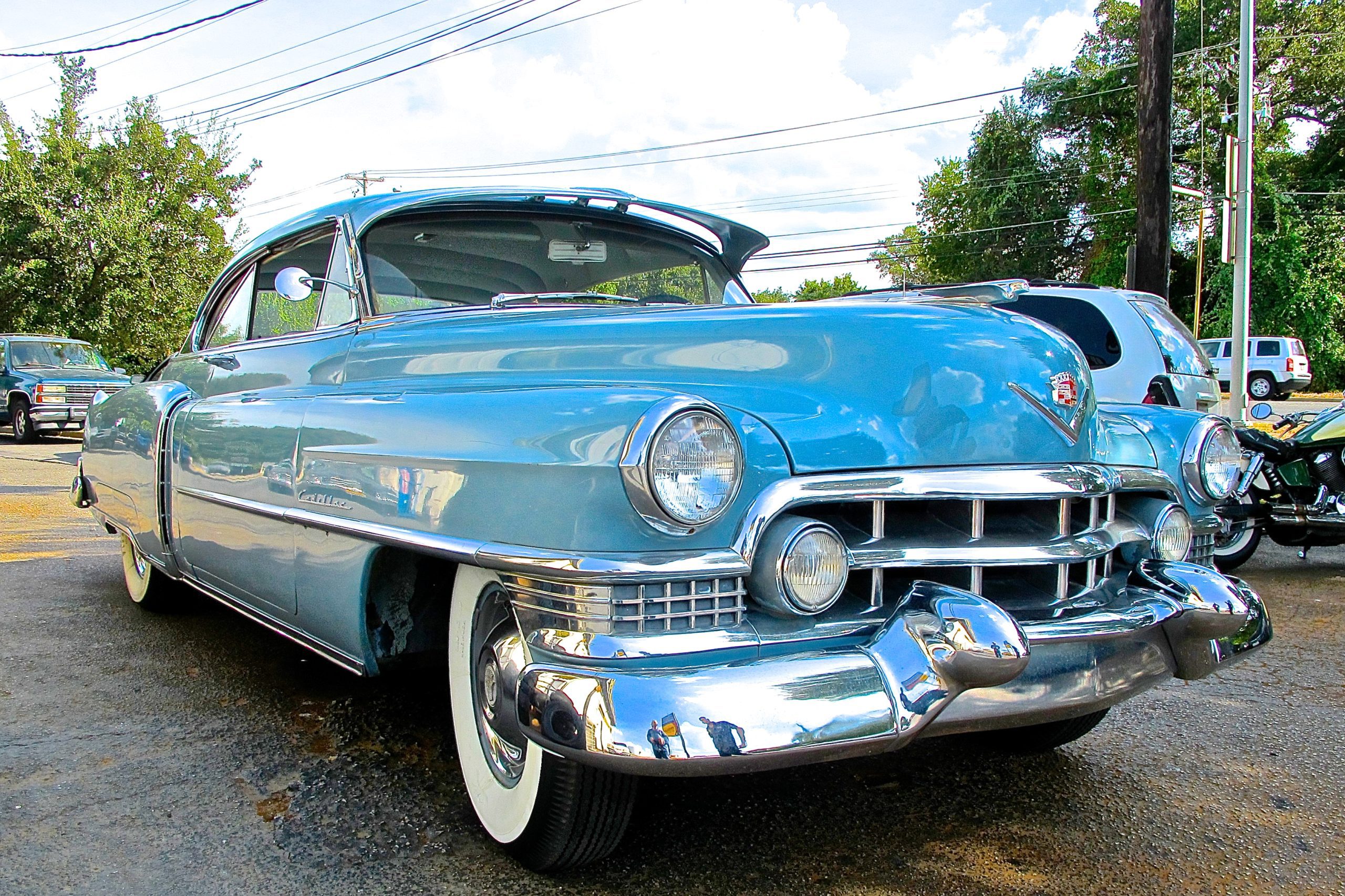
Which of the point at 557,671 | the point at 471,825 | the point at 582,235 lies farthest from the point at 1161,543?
the point at 582,235

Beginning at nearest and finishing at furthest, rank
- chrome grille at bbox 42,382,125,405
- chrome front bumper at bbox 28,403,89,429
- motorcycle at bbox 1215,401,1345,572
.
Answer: motorcycle at bbox 1215,401,1345,572
chrome front bumper at bbox 28,403,89,429
chrome grille at bbox 42,382,125,405

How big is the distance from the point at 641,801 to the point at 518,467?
3.31ft

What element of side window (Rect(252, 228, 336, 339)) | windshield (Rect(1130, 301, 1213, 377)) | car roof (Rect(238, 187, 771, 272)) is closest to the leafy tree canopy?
windshield (Rect(1130, 301, 1213, 377))

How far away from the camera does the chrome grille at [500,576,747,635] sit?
1768mm

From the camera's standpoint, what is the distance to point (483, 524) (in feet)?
6.43

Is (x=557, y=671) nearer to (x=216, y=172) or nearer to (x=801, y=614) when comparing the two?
(x=801, y=614)

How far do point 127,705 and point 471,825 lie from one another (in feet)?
4.95

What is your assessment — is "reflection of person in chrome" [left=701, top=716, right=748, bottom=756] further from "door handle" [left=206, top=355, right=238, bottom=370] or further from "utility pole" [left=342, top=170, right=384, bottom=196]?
"utility pole" [left=342, top=170, right=384, bottom=196]

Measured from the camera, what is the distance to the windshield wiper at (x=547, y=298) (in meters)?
2.95

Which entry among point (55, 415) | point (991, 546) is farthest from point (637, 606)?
point (55, 415)

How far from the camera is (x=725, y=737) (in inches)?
65.4

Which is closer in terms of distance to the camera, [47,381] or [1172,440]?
[1172,440]

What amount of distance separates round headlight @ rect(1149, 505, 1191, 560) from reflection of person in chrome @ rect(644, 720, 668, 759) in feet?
4.56

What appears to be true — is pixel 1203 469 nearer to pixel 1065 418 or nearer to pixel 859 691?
pixel 1065 418
